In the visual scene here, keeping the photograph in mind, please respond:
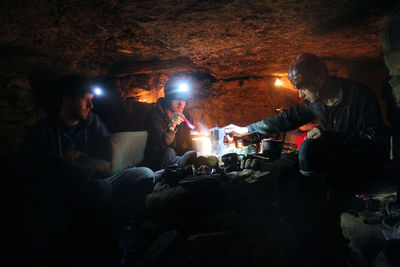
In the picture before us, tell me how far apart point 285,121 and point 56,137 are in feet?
14.3

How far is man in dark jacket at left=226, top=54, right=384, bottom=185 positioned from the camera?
2.71 m

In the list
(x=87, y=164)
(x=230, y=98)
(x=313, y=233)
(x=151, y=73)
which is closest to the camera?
(x=313, y=233)

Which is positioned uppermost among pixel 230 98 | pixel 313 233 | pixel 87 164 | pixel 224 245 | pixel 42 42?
pixel 42 42

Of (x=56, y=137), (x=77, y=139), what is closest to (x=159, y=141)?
(x=77, y=139)

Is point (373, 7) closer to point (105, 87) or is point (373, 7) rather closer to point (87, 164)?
point (87, 164)

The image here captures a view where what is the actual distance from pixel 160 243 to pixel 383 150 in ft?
10.6

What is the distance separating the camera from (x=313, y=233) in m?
2.94

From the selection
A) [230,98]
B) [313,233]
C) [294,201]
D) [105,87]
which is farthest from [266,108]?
[105,87]

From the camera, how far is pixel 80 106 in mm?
3648

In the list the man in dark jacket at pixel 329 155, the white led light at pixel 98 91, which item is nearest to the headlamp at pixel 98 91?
the white led light at pixel 98 91

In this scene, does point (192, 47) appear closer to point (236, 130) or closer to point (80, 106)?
point (236, 130)

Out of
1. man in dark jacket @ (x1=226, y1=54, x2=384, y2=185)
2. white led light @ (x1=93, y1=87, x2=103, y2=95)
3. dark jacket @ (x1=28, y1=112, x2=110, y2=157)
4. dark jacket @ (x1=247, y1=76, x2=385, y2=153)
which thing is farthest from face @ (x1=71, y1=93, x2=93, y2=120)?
dark jacket @ (x1=247, y1=76, x2=385, y2=153)

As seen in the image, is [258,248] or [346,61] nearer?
[258,248]

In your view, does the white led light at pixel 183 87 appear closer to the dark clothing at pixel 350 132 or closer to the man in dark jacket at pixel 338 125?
the man in dark jacket at pixel 338 125
